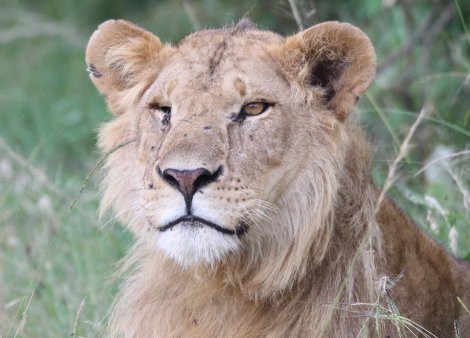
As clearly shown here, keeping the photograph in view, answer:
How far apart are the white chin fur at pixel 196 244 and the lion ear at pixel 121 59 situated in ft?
2.43

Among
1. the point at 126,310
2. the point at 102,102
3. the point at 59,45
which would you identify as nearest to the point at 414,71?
the point at 102,102

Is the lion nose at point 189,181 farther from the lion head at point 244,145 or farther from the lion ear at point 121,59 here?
the lion ear at point 121,59

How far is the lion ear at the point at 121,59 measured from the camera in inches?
156

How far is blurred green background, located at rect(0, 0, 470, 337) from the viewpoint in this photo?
4.83 m

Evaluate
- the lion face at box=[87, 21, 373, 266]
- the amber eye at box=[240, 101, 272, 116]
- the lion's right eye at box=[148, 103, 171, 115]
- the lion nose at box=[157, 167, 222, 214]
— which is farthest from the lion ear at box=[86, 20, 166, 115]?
the lion nose at box=[157, 167, 222, 214]

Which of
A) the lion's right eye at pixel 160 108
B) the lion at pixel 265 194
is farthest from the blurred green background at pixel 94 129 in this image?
the lion's right eye at pixel 160 108

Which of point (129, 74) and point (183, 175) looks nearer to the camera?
point (183, 175)

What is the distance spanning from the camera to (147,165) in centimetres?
365

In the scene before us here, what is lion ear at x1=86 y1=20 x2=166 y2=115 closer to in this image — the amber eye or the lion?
the lion

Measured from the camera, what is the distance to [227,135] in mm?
3551

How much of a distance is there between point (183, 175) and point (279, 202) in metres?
0.46

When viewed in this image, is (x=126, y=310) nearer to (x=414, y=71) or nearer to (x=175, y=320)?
(x=175, y=320)

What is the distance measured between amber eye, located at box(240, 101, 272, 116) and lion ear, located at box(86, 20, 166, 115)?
471 millimetres

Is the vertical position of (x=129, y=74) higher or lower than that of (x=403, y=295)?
higher
